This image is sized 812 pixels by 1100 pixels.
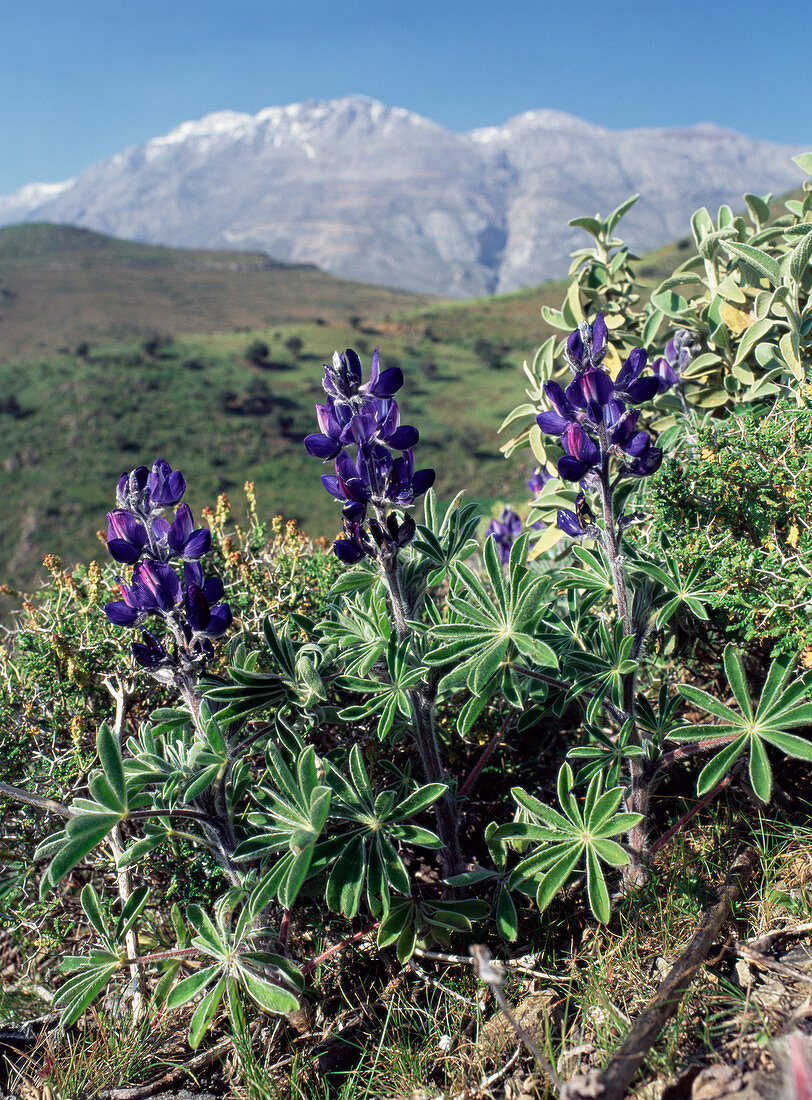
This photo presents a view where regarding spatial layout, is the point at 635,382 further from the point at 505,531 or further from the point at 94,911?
the point at 505,531

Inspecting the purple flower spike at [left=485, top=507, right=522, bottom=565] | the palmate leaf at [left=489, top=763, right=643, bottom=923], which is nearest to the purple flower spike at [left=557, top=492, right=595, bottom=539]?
the palmate leaf at [left=489, top=763, right=643, bottom=923]

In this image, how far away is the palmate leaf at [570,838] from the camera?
6.05 feet

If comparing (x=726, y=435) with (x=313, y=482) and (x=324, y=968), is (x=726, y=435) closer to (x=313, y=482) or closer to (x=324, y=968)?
(x=324, y=968)

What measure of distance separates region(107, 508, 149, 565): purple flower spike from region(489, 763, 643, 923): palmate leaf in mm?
1309

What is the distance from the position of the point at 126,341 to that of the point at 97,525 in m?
32.1

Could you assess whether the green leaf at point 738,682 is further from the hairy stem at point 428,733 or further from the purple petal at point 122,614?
the purple petal at point 122,614

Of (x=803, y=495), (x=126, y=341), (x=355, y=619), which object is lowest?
(x=355, y=619)

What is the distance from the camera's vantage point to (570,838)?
6.45 feet

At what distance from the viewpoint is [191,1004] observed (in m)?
2.32

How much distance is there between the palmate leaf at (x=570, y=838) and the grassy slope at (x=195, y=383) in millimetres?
23283

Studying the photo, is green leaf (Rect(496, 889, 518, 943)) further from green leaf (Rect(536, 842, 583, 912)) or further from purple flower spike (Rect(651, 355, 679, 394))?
purple flower spike (Rect(651, 355, 679, 394))

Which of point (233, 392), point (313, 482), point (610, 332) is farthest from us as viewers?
point (233, 392)

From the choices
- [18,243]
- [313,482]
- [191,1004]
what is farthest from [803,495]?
[18,243]

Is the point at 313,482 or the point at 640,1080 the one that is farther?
the point at 313,482
